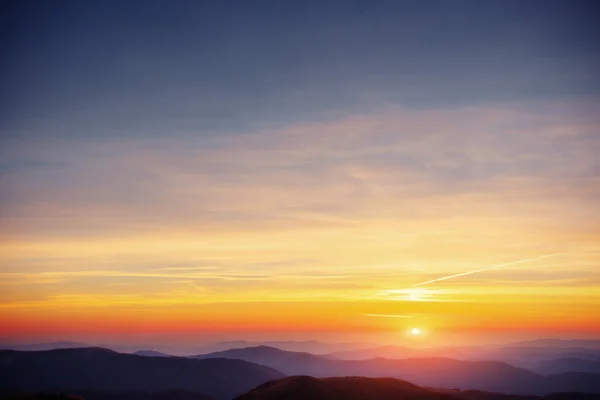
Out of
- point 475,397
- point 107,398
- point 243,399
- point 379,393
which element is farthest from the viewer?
point 107,398

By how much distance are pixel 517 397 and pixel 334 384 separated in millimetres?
65444

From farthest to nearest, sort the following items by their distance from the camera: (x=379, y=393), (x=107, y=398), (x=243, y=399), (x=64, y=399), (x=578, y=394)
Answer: (x=107, y=398)
(x=578, y=394)
(x=379, y=393)
(x=243, y=399)
(x=64, y=399)

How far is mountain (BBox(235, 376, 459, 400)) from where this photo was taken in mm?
88500

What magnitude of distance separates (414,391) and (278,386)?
23746 millimetres

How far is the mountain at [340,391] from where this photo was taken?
8850 cm

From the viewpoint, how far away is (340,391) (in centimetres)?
9244

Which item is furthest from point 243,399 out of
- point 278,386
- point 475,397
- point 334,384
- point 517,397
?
point 517,397

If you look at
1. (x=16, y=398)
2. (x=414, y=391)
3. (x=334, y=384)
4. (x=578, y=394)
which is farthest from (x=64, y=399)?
(x=578, y=394)

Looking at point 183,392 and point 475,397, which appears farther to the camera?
point 183,392

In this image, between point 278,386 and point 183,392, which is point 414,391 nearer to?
point 278,386

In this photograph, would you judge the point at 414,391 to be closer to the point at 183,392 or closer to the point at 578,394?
the point at 578,394

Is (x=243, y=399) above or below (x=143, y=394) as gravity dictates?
above

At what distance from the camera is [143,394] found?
609 feet

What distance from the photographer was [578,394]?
6265 inches
